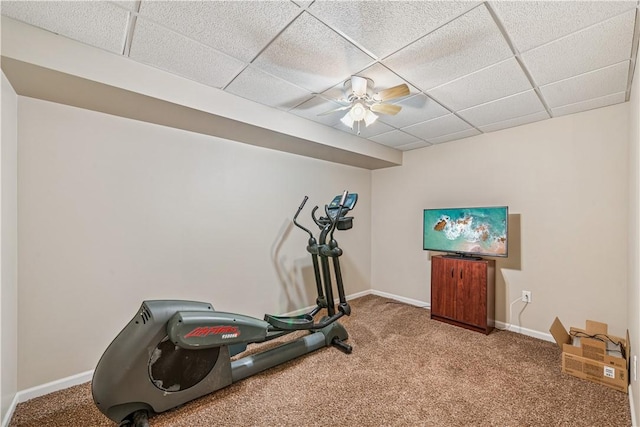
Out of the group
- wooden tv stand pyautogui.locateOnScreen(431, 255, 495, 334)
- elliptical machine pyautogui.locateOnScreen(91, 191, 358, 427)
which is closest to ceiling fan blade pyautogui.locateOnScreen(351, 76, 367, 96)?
elliptical machine pyautogui.locateOnScreen(91, 191, 358, 427)

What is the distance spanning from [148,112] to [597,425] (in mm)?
3846

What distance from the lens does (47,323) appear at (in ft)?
6.57

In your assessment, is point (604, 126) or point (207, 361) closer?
point (207, 361)

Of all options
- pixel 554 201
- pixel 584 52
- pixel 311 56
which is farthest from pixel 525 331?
pixel 311 56

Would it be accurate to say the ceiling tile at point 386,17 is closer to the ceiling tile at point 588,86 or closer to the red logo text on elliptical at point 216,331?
the ceiling tile at point 588,86

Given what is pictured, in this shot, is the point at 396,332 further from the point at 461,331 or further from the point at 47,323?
the point at 47,323

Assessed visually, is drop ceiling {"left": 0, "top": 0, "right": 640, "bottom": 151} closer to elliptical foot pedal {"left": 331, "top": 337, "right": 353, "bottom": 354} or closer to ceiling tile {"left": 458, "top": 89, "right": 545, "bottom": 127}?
ceiling tile {"left": 458, "top": 89, "right": 545, "bottom": 127}

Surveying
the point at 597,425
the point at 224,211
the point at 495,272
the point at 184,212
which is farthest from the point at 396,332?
the point at 184,212

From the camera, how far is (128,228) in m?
2.34

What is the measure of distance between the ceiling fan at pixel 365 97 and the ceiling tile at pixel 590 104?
173cm

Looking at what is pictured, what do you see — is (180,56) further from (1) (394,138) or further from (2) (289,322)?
(1) (394,138)

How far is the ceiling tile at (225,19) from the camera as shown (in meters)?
1.45

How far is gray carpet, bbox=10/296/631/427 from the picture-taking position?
5.69 feet

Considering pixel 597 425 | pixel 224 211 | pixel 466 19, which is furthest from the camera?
pixel 224 211
